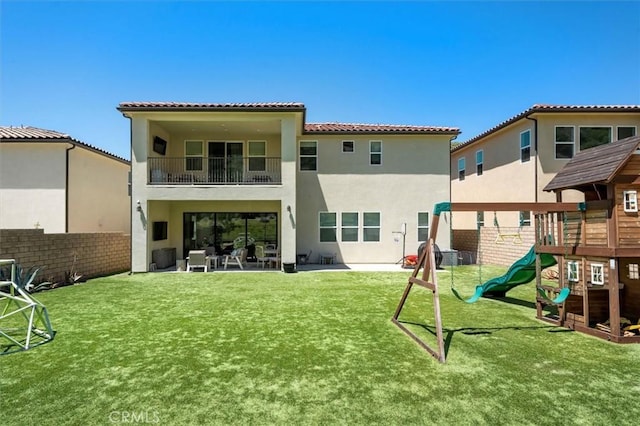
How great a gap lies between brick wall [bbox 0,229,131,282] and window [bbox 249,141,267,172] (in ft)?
20.8

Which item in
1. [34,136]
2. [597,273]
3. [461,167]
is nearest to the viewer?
[597,273]

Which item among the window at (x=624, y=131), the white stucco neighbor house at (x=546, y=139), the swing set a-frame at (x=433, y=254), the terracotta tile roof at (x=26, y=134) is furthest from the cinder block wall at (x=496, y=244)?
the terracotta tile roof at (x=26, y=134)

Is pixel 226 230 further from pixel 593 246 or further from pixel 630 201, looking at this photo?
pixel 630 201

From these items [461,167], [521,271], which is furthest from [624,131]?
[521,271]

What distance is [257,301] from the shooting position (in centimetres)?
856

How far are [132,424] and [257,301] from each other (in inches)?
210

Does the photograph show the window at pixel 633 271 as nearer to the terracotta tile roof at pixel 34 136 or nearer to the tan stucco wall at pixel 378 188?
the tan stucco wall at pixel 378 188

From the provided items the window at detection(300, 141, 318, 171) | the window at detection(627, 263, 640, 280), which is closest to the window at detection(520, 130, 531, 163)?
the window at detection(627, 263, 640, 280)

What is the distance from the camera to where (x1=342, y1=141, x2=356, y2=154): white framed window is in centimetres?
1620

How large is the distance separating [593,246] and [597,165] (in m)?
1.55

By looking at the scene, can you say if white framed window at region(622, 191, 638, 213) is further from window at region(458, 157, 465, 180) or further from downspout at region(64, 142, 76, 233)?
downspout at region(64, 142, 76, 233)

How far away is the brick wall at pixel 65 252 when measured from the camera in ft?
31.4

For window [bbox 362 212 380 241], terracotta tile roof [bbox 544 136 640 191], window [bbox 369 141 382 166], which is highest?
window [bbox 369 141 382 166]

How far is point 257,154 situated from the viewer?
16328 millimetres
